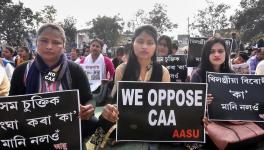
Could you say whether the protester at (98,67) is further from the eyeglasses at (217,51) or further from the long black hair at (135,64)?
the long black hair at (135,64)

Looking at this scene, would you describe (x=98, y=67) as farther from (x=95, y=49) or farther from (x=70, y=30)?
(x=70, y=30)

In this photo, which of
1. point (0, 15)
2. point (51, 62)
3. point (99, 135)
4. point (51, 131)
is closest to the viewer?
point (51, 131)

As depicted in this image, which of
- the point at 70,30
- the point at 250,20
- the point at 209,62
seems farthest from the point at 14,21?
the point at 209,62

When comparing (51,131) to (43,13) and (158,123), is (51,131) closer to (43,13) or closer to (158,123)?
(158,123)

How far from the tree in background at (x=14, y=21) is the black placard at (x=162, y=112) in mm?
38111

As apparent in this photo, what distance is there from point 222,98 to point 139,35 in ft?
4.16

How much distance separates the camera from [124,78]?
14.9ft

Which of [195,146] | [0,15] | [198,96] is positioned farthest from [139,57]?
[0,15]

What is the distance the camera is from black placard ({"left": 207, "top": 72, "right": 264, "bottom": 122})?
4684 mm

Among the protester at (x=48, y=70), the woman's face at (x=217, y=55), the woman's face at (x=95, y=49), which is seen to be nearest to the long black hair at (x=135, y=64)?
the protester at (x=48, y=70)

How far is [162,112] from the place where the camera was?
414 centimetres

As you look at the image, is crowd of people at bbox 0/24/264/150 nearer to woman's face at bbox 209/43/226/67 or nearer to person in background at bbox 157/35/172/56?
woman's face at bbox 209/43/226/67

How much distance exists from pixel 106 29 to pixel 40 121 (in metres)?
51.2

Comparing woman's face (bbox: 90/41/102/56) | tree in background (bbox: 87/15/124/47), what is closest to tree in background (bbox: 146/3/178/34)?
tree in background (bbox: 87/15/124/47)
